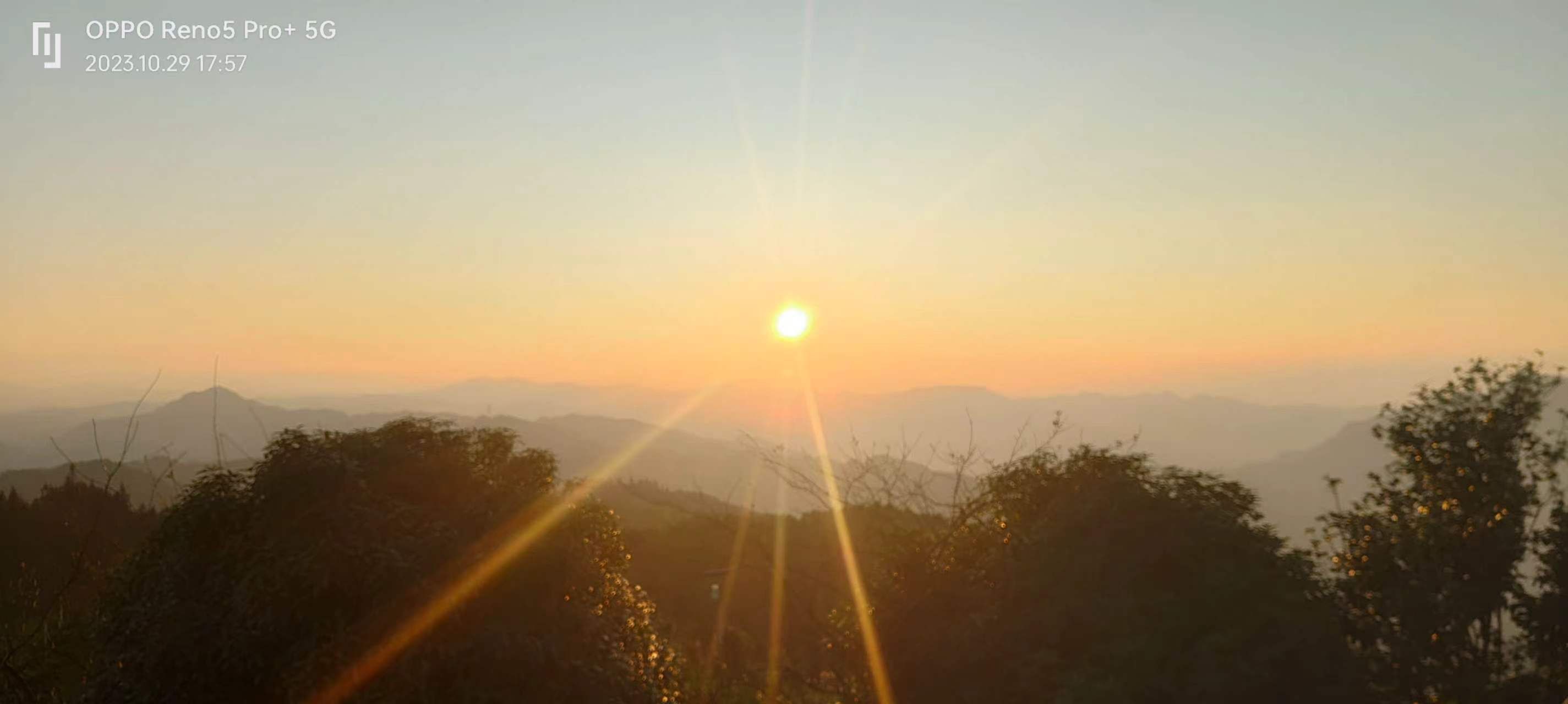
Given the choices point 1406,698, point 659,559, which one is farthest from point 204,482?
point 659,559

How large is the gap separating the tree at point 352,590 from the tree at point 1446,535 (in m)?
8.79

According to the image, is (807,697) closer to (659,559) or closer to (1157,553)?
(1157,553)

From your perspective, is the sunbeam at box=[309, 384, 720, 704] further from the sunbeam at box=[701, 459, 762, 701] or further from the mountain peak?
the mountain peak

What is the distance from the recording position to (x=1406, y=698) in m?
10.2

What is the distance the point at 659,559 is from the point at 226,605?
2149 centimetres

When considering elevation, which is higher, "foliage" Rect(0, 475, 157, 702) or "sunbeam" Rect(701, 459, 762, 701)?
"foliage" Rect(0, 475, 157, 702)

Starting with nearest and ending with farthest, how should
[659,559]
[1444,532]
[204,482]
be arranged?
[204,482] < [1444,532] < [659,559]

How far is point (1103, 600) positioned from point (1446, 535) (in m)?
4.76

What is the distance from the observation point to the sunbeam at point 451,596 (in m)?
8.84

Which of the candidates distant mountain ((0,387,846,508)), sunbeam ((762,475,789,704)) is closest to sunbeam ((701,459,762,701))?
sunbeam ((762,475,789,704))

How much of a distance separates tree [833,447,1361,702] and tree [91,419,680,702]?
12.3ft

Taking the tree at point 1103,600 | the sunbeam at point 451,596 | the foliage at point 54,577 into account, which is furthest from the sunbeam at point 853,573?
the foliage at point 54,577

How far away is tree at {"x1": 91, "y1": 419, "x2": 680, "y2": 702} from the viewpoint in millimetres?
8867

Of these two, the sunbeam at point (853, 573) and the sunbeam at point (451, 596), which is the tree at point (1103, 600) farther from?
the sunbeam at point (451, 596)
